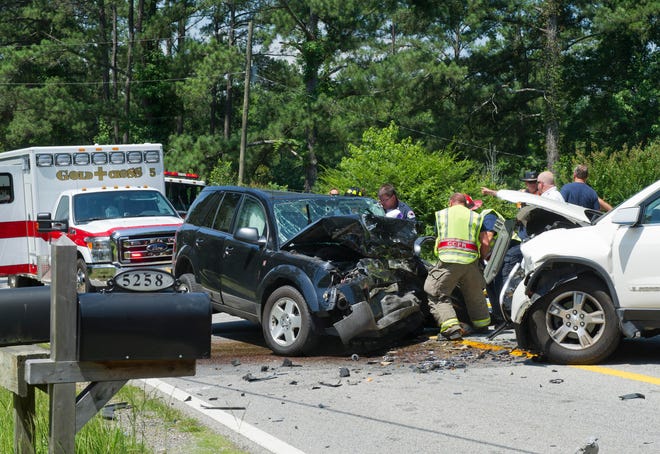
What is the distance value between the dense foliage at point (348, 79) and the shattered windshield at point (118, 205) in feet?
Result: 70.0

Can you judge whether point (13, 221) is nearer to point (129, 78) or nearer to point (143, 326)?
point (143, 326)

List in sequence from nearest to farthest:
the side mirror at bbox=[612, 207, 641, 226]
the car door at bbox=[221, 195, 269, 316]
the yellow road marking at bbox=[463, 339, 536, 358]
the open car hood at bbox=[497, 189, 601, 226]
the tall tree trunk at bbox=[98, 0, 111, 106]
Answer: the side mirror at bbox=[612, 207, 641, 226] → the open car hood at bbox=[497, 189, 601, 226] → the yellow road marking at bbox=[463, 339, 536, 358] → the car door at bbox=[221, 195, 269, 316] → the tall tree trunk at bbox=[98, 0, 111, 106]

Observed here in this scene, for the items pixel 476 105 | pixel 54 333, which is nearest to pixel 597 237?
pixel 54 333

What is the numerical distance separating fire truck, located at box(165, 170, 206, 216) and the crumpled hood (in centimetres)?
1769

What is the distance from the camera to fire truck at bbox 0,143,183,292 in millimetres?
15484

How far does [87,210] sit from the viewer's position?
16625mm

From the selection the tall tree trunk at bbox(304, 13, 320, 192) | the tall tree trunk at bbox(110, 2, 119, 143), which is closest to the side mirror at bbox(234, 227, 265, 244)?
the tall tree trunk at bbox(304, 13, 320, 192)

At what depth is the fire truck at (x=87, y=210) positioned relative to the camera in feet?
50.8

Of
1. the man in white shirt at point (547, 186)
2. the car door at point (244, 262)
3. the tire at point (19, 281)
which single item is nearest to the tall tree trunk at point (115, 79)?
the tire at point (19, 281)

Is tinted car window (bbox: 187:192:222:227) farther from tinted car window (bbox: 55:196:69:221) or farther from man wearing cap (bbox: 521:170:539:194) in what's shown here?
tinted car window (bbox: 55:196:69:221)

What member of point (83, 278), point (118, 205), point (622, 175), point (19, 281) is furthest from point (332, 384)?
point (19, 281)

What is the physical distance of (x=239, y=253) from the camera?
11008 mm

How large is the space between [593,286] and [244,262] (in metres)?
3.90

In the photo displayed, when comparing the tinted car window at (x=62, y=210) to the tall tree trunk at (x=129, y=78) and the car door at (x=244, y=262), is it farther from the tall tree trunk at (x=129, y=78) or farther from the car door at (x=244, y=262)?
the tall tree trunk at (x=129, y=78)
